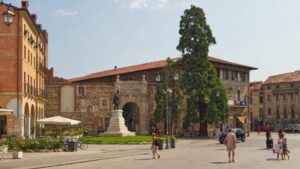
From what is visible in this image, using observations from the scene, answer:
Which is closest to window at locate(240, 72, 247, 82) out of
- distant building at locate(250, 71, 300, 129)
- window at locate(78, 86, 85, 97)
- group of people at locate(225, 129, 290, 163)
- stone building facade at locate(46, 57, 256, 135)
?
stone building facade at locate(46, 57, 256, 135)

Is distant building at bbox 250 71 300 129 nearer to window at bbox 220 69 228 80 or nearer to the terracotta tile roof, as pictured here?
the terracotta tile roof

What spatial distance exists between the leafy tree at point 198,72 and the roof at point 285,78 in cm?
4752

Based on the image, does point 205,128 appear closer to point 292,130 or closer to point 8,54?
point 8,54

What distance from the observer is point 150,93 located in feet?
219

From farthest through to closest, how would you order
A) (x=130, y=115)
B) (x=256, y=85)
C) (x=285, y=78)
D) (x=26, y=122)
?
(x=256, y=85), (x=285, y=78), (x=130, y=115), (x=26, y=122)

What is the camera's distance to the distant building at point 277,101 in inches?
3962

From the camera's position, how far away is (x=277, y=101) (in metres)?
105

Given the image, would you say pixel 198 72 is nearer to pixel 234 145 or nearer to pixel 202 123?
pixel 202 123

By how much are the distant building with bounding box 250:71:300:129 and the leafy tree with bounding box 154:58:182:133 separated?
4676 centimetres

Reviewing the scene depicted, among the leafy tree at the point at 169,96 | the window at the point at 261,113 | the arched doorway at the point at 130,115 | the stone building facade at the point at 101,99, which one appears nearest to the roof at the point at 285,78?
the window at the point at 261,113

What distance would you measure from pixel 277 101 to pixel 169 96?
51.4 m

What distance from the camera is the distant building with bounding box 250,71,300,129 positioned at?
100625mm

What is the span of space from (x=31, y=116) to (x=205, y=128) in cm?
2158

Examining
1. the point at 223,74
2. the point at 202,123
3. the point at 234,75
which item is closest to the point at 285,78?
the point at 234,75
